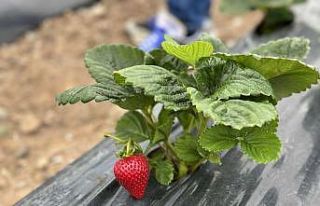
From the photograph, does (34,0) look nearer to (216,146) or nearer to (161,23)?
(161,23)

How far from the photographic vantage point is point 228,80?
1109 mm

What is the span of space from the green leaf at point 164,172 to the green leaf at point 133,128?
0.22 ft

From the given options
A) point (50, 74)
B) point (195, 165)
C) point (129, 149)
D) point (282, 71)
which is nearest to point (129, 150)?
point (129, 149)

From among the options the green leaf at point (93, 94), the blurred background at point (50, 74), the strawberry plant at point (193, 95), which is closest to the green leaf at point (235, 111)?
the strawberry plant at point (193, 95)

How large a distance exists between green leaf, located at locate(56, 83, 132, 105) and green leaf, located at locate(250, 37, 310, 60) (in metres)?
0.32

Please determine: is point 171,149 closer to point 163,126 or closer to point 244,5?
point 163,126

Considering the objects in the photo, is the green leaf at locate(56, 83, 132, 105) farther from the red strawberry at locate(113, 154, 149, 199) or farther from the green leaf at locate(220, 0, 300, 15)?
the green leaf at locate(220, 0, 300, 15)

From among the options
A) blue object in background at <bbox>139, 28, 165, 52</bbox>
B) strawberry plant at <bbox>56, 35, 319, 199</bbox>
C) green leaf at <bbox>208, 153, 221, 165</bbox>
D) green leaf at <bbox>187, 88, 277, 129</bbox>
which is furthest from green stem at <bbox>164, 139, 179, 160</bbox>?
blue object in background at <bbox>139, 28, 165, 52</bbox>

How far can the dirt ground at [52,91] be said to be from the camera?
2.07 metres

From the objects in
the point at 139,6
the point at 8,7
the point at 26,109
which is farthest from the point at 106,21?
the point at 26,109

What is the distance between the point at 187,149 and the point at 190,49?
0.75ft

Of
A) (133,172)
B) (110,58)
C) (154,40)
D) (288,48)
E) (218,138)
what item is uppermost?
(154,40)

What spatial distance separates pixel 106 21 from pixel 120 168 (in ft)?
5.78

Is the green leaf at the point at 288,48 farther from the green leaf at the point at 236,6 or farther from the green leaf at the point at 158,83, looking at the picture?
the green leaf at the point at 236,6
